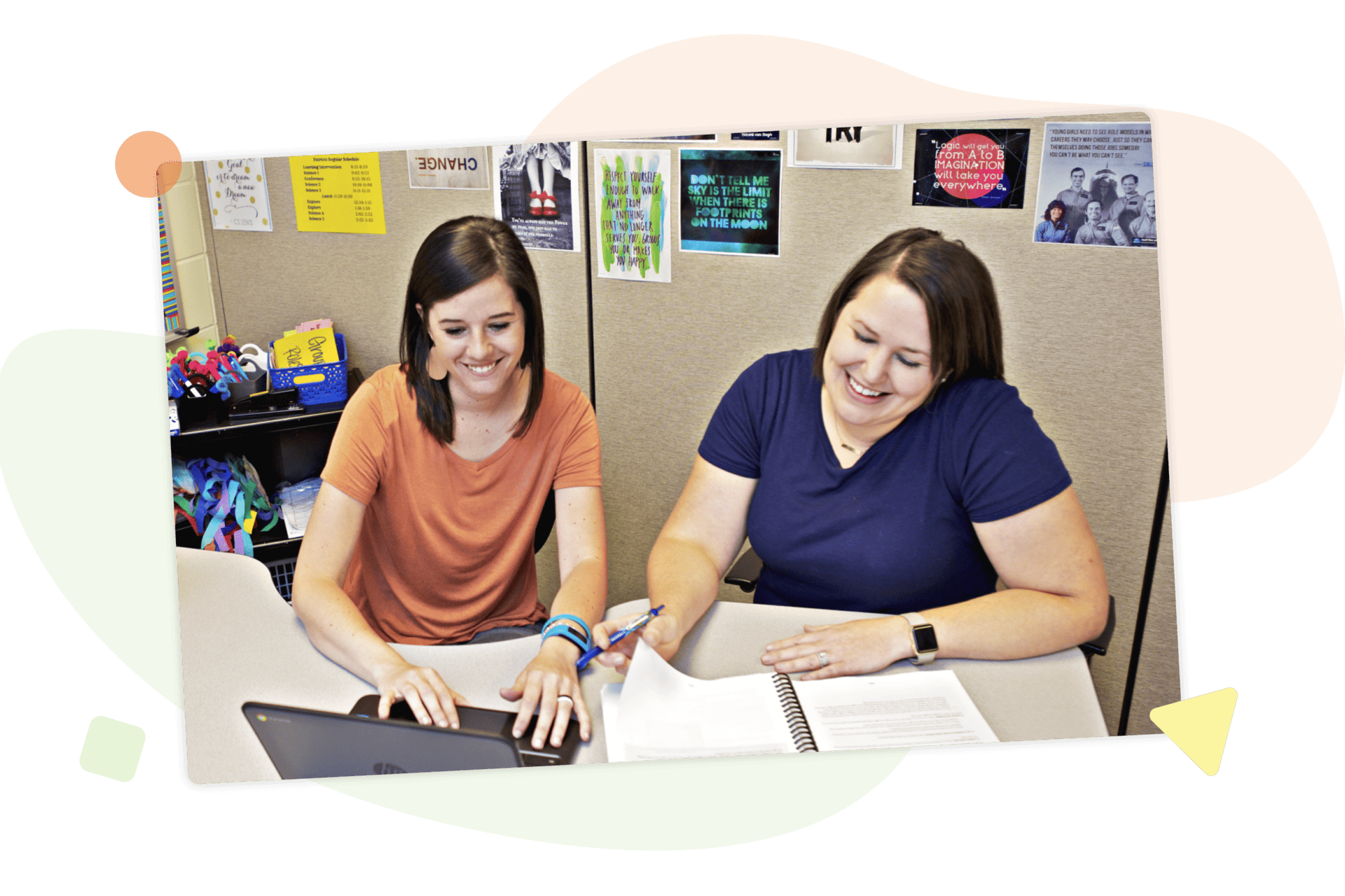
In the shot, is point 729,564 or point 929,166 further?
point 729,564

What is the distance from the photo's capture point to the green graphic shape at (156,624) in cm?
169

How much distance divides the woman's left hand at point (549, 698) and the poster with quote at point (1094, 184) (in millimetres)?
1036

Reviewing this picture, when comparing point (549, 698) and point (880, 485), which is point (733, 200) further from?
point (549, 698)

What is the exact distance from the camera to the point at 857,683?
174 centimetres

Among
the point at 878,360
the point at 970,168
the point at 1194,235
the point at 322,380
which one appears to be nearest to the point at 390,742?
the point at 322,380

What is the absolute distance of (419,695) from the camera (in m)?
1.66

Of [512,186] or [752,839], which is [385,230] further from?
[752,839]

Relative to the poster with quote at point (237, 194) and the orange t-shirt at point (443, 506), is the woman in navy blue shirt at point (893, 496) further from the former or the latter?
the poster with quote at point (237, 194)

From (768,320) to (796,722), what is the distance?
2.23 feet

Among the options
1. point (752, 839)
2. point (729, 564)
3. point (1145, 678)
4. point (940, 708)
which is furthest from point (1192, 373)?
point (752, 839)

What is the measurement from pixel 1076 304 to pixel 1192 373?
0.26 m

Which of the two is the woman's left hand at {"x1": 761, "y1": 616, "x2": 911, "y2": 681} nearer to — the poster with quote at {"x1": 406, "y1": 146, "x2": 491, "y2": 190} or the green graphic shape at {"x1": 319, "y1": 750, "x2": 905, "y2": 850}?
the green graphic shape at {"x1": 319, "y1": 750, "x2": 905, "y2": 850}

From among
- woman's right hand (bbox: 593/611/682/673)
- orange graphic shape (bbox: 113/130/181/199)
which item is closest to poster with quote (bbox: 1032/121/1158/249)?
woman's right hand (bbox: 593/611/682/673)

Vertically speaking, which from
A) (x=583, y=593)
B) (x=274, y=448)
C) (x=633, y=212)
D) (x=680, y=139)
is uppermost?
(x=680, y=139)
